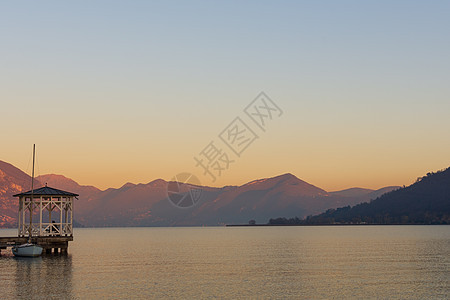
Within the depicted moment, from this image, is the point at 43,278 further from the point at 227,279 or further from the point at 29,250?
the point at 29,250

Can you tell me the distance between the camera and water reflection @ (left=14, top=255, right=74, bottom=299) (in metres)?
49.6

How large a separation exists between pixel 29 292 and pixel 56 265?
24.4m

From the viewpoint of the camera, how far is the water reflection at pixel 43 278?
4956 centimetres

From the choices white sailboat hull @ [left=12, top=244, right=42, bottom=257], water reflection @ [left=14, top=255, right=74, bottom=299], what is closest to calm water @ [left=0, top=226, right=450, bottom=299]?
water reflection @ [left=14, top=255, right=74, bottom=299]

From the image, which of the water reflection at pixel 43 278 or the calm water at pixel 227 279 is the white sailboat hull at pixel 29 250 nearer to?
the water reflection at pixel 43 278

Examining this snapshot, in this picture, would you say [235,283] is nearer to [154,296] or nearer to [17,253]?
[154,296]

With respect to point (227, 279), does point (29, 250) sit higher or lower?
higher

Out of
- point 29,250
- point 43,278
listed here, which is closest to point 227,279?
point 43,278

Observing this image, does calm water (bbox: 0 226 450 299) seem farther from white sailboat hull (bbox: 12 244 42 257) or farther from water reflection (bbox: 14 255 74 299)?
white sailboat hull (bbox: 12 244 42 257)

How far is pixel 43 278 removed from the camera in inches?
2335

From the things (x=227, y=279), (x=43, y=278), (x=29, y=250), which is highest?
(x=29, y=250)

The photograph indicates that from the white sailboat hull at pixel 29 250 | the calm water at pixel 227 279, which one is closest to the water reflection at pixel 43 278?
the calm water at pixel 227 279

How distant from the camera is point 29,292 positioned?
164 ft

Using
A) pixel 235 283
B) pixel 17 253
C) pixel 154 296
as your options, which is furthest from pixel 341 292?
pixel 17 253
